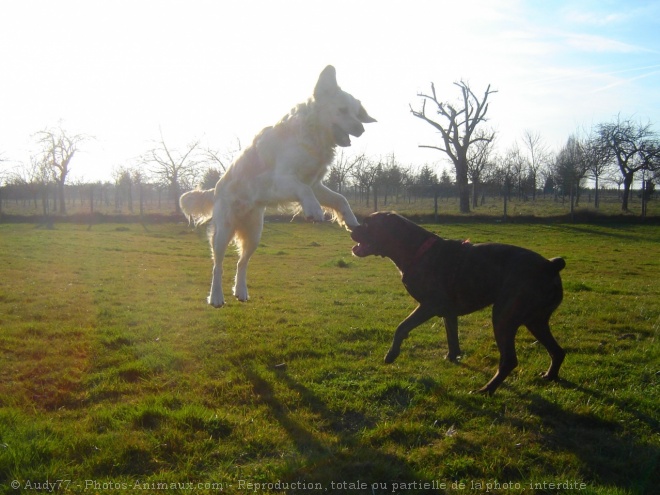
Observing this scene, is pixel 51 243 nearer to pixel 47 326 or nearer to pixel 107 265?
pixel 107 265

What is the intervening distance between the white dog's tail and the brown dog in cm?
281

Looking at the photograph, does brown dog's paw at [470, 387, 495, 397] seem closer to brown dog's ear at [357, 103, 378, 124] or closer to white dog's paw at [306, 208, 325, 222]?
white dog's paw at [306, 208, 325, 222]

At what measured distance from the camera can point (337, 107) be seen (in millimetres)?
5344

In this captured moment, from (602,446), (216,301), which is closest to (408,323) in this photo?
(602,446)

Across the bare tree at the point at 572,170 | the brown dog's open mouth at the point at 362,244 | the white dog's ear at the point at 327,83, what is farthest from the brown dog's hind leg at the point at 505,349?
the bare tree at the point at 572,170

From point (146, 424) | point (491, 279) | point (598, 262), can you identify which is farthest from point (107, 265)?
point (598, 262)

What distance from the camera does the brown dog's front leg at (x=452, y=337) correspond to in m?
5.62

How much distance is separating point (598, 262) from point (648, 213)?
1793 cm

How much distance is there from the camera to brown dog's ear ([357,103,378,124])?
5560 millimetres

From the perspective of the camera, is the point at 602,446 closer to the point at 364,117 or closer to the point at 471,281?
the point at 471,281

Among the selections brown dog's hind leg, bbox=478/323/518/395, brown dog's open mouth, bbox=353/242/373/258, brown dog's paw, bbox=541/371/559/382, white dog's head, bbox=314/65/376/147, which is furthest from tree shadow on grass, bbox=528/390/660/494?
white dog's head, bbox=314/65/376/147

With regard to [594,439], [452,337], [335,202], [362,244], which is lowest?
[594,439]

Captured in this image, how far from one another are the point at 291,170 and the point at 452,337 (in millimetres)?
2487

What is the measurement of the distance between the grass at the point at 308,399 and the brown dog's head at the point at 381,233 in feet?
3.93
